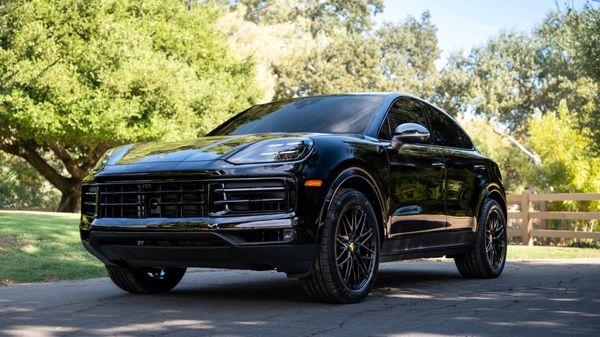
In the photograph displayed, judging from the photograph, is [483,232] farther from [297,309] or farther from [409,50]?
[409,50]

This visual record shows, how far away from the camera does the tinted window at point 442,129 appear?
7941mm

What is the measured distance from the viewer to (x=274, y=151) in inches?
227

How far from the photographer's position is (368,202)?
629 centimetres

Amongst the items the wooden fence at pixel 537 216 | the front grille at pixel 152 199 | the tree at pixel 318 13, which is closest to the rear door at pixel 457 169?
the front grille at pixel 152 199

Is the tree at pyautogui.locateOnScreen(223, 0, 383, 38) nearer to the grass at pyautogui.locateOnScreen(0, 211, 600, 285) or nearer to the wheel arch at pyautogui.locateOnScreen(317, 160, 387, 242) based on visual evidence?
the grass at pyautogui.locateOnScreen(0, 211, 600, 285)

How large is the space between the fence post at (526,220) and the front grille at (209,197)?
1473cm

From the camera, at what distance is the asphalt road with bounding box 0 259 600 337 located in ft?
16.3

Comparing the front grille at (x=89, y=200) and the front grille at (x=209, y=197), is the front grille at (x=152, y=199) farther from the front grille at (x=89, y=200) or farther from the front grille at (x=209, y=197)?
the front grille at (x=89, y=200)

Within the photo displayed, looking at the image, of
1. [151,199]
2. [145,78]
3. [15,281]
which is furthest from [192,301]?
[145,78]

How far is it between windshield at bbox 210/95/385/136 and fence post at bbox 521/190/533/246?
12.9 metres

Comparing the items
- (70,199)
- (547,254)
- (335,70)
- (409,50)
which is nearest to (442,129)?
(547,254)

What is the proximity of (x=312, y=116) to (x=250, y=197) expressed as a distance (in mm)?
1621

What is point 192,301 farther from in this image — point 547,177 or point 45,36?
point 547,177

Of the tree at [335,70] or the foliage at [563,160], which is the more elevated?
the tree at [335,70]
